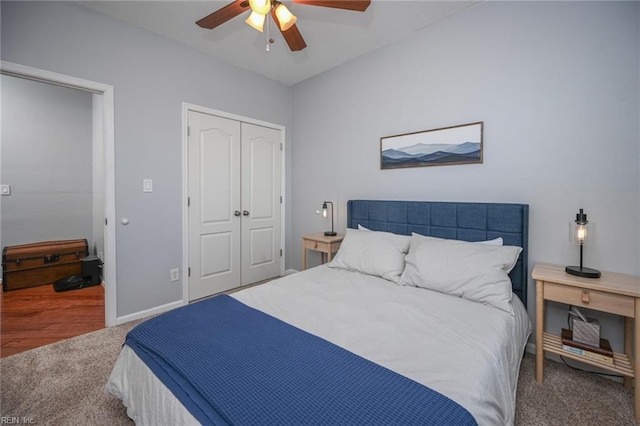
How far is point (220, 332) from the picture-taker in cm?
133

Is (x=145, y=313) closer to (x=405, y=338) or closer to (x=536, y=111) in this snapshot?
(x=405, y=338)

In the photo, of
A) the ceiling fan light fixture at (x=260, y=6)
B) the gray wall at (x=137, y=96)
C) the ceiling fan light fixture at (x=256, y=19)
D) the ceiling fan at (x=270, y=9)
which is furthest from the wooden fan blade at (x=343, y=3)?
the gray wall at (x=137, y=96)

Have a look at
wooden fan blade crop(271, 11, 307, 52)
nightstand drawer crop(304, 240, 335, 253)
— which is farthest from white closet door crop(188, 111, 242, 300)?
wooden fan blade crop(271, 11, 307, 52)

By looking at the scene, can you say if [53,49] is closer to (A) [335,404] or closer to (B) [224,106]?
(B) [224,106]

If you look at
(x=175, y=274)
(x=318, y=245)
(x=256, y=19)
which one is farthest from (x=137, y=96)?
(x=318, y=245)

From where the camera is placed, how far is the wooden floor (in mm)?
2280

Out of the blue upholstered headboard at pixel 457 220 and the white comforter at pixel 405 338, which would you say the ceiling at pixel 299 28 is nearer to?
the blue upholstered headboard at pixel 457 220

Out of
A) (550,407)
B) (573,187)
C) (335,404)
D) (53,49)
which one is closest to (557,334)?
(550,407)

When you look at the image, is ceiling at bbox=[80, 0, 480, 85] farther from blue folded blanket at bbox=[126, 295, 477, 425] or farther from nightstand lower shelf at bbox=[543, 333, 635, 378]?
nightstand lower shelf at bbox=[543, 333, 635, 378]

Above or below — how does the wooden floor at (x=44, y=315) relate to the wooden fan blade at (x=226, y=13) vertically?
below

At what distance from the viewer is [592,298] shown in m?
1.59

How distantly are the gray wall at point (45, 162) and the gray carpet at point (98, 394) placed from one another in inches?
100

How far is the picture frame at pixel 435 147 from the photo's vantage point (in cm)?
232

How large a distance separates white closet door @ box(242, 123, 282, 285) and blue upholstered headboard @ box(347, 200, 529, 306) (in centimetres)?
130
